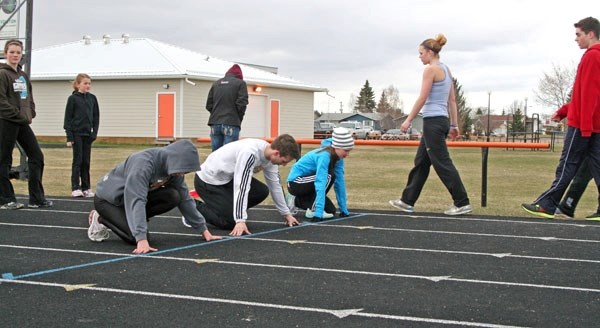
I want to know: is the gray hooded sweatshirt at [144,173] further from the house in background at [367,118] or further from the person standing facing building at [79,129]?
the house in background at [367,118]

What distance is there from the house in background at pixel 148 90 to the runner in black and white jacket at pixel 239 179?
2783cm

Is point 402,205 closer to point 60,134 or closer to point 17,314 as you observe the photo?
point 17,314

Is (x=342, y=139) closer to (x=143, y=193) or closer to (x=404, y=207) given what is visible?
(x=404, y=207)

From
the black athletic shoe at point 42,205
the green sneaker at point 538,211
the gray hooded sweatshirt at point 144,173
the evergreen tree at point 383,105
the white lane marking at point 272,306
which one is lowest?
the white lane marking at point 272,306

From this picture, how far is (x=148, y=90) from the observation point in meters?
36.2

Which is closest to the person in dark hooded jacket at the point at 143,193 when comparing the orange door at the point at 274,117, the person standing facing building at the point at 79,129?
the person standing facing building at the point at 79,129

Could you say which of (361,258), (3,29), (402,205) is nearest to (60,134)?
(3,29)

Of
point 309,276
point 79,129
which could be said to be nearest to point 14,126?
point 79,129

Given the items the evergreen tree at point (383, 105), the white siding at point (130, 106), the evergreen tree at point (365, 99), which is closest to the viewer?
the white siding at point (130, 106)

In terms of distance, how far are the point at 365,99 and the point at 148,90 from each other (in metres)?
119

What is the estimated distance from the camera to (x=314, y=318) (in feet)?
14.0

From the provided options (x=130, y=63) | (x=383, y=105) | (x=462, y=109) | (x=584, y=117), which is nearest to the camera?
(x=584, y=117)

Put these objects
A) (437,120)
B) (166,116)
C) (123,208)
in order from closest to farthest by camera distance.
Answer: (123,208), (437,120), (166,116)

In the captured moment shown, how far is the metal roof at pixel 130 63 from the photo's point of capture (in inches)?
1431
